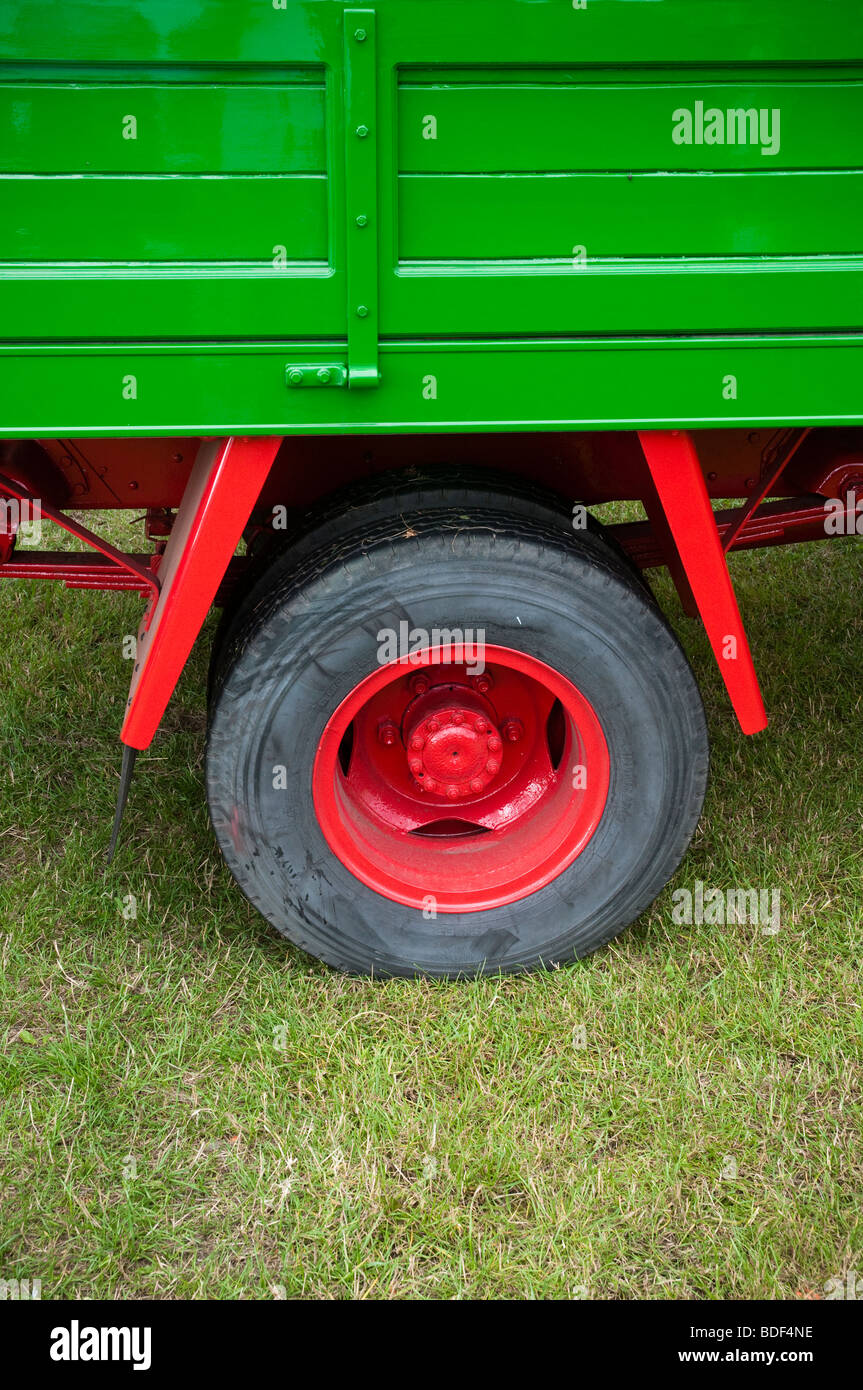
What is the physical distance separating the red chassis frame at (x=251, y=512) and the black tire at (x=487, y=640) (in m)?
0.14

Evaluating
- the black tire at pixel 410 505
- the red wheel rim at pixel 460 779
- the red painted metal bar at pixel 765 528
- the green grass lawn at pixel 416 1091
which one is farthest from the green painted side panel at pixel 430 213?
the green grass lawn at pixel 416 1091

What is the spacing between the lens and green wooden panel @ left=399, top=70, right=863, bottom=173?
81.1 inches

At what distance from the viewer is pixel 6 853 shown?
3.30 meters

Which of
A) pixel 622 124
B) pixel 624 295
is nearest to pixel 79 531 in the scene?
pixel 624 295

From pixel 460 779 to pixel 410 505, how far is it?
0.68m

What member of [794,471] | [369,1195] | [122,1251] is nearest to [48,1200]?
[122,1251]

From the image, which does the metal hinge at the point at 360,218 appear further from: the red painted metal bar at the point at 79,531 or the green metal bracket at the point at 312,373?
the red painted metal bar at the point at 79,531

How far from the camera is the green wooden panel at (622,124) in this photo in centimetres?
206

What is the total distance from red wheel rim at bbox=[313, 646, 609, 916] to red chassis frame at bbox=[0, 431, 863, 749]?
0.38 meters

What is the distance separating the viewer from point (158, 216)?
2.09 metres

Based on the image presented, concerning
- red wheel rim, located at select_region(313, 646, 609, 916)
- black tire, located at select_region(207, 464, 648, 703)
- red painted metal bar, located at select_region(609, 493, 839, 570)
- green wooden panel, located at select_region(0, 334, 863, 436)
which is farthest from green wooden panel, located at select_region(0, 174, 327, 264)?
red painted metal bar, located at select_region(609, 493, 839, 570)

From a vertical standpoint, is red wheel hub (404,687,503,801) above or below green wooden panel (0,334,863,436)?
below

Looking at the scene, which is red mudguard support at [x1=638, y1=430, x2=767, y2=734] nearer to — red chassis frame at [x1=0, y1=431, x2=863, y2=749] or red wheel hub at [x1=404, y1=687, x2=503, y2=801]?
red chassis frame at [x1=0, y1=431, x2=863, y2=749]

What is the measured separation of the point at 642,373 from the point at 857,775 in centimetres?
181
